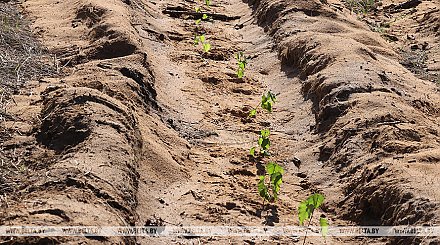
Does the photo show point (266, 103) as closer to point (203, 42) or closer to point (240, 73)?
point (240, 73)

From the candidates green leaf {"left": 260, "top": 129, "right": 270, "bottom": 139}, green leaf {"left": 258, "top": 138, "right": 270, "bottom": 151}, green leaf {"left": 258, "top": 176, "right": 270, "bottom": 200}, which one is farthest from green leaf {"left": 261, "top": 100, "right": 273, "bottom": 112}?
green leaf {"left": 258, "top": 176, "right": 270, "bottom": 200}

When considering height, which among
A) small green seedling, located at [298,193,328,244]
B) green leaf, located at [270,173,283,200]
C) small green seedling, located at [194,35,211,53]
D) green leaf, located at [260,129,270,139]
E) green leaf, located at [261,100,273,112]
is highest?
small green seedling, located at [298,193,328,244]

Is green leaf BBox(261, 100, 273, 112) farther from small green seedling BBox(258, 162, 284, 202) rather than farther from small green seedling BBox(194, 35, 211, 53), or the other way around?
small green seedling BBox(194, 35, 211, 53)

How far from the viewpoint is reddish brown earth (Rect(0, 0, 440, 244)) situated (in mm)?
3894

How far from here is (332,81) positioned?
5.88 metres

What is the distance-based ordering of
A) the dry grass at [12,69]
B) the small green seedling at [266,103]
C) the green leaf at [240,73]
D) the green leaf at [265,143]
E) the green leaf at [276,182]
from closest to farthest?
the dry grass at [12,69]
the green leaf at [276,182]
the green leaf at [265,143]
the small green seedling at [266,103]
the green leaf at [240,73]

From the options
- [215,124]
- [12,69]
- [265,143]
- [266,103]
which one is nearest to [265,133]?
[265,143]

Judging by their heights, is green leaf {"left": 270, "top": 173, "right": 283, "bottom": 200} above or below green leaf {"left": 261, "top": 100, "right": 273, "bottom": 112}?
above

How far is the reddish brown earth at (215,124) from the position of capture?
389 centimetres

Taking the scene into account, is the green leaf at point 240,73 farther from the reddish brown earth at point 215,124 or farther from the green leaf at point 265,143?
the green leaf at point 265,143

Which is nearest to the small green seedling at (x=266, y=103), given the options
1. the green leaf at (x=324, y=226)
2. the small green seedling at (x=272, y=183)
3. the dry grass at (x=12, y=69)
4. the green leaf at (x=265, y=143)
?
the green leaf at (x=265, y=143)

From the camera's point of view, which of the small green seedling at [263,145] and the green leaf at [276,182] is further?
the small green seedling at [263,145]

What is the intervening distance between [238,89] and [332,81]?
3.94ft

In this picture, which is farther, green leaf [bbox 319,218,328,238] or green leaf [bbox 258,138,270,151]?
green leaf [bbox 258,138,270,151]
